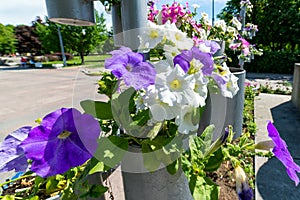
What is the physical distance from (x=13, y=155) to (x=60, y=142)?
229mm

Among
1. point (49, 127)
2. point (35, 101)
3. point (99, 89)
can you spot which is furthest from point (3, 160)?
point (35, 101)

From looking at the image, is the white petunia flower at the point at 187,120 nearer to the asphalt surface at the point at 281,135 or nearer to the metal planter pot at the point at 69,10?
the metal planter pot at the point at 69,10

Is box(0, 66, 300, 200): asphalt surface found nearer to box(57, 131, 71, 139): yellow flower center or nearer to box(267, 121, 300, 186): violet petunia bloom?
box(57, 131, 71, 139): yellow flower center

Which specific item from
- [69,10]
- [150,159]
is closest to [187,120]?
[150,159]

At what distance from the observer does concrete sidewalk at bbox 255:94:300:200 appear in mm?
1573

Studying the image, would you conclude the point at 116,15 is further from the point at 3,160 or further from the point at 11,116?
the point at 11,116

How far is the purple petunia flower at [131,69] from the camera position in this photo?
0.54m

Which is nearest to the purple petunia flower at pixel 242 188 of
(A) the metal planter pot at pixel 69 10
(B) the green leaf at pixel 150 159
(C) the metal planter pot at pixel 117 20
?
(B) the green leaf at pixel 150 159

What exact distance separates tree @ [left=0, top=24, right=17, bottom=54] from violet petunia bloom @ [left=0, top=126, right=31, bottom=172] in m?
A: 32.5

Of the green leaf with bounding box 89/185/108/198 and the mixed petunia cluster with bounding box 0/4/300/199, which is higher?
the mixed petunia cluster with bounding box 0/4/300/199

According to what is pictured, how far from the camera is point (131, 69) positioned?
2.05 ft

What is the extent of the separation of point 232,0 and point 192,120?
1490 cm

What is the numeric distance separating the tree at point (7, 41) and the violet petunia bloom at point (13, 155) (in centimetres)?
3249

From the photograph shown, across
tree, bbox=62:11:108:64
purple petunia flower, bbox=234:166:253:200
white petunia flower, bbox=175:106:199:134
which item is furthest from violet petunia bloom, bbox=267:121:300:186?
tree, bbox=62:11:108:64
